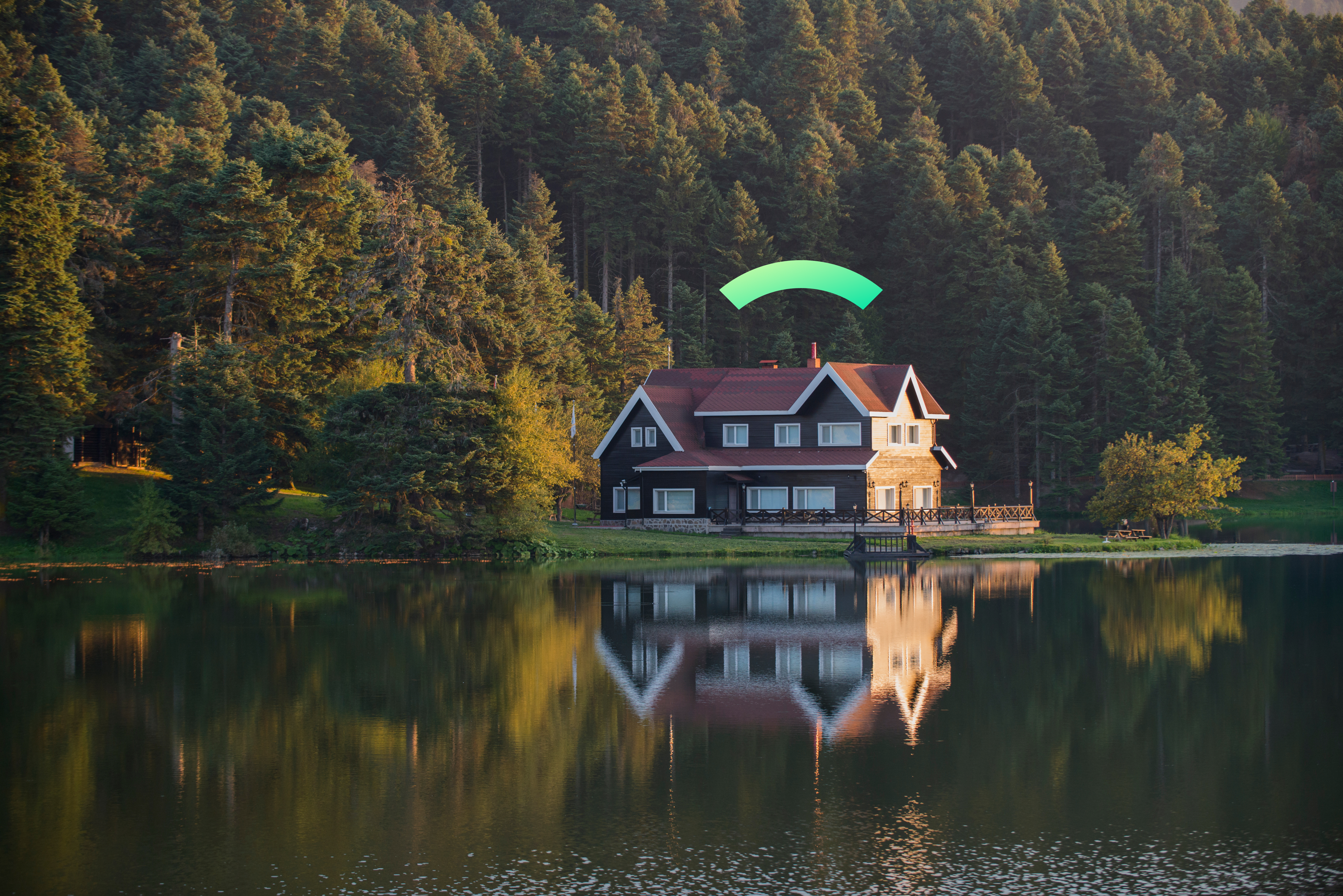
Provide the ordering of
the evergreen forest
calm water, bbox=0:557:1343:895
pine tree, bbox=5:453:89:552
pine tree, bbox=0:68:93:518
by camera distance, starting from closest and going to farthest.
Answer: calm water, bbox=0:557:1343:895, pine tree, bbox=0:68:93:518, pine tree, bbox=5:453:89:552, the evergreen forest

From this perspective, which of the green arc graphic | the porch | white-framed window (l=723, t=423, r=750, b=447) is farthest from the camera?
the green arc graphic

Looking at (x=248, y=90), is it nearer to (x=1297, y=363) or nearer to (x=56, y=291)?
(x=56, y=291)

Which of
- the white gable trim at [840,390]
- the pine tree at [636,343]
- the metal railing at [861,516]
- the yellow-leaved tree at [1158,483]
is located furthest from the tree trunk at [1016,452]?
the white gable trim at [840,390]

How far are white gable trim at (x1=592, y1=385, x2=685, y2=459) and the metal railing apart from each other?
4.11m

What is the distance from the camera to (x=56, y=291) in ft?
166

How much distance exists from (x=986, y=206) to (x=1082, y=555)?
59.5 meters

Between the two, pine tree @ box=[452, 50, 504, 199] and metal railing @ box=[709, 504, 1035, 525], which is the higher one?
pine tree @ box=[452, 50, 504, 199]

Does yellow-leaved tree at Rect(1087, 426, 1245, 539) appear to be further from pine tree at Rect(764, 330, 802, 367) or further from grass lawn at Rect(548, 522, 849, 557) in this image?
pine tree at Rect(764, 330, 802, 367)

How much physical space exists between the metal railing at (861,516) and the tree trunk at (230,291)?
77.1 feet

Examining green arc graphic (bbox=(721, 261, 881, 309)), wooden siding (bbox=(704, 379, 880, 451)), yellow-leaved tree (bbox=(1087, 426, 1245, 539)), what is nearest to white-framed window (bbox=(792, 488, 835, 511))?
wooden siding (bbox=(704, 379, 880, 451))

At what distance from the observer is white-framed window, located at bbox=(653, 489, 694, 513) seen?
200 ft

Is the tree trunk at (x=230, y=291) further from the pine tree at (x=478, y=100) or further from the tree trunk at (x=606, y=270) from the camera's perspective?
the pine tree at (x=478, y=100)

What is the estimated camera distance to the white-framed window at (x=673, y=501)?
60906 millimetres

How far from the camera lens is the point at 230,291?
58.1 meters
